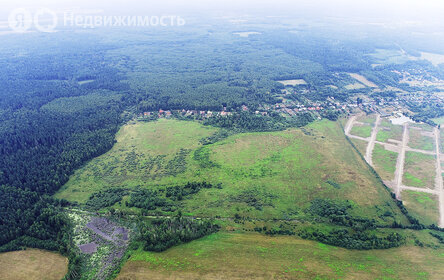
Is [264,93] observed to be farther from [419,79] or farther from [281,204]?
[419,79]

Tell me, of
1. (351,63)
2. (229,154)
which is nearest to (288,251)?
(229,154)

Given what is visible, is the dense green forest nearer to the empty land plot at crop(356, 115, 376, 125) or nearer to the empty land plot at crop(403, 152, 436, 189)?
the empty land plot at crop(356, 115, 376, 125)

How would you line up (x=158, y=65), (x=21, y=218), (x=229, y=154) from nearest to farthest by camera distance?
(x=21, y=218) < (x=229, y=154) < (x=158, y=65)

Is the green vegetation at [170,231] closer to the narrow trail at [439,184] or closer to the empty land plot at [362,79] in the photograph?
the narrow trail at [439,184]

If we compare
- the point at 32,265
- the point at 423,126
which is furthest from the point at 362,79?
the point at 32,265

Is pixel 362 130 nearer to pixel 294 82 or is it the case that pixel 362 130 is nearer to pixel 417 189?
pixel 417 189

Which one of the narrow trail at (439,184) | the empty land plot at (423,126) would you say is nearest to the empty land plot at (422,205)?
the narrow trail at (439,184)
